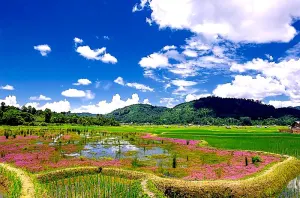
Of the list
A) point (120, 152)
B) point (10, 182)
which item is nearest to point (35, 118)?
point (120, 152)

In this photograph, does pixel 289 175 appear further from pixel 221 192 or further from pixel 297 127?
pixel 297 127

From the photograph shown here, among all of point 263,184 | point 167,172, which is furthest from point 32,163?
point 263,184

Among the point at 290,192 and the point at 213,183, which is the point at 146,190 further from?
the point at 290,192

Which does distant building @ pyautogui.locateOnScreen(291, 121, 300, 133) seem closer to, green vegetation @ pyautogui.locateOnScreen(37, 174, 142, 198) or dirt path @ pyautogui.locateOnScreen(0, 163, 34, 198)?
green vegetation @ pyautogui.locateOnScreen(37, 174, 142, 198)

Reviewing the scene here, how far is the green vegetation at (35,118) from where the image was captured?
120375mm

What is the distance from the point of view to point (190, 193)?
22.1 metres

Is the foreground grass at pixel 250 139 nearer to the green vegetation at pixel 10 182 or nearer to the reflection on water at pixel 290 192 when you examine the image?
the reflection on water at pixel 290 192

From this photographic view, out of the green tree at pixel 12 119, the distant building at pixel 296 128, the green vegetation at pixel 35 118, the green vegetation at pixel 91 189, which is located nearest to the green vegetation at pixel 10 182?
the green vegetation at pixel 91 189

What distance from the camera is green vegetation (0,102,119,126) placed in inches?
4739

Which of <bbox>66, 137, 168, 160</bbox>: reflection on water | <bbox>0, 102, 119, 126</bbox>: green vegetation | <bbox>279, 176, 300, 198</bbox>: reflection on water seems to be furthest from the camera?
<bbox>0, 102, 119, 126</bbox>: green vegetation

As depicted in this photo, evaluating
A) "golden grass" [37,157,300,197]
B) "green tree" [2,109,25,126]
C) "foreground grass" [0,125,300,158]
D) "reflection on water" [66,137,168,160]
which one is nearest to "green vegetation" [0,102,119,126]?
"green tree" [2,109,25,126]

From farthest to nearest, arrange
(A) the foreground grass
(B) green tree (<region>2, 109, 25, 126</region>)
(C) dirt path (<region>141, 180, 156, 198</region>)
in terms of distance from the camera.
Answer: (B) green tree (<region>2, 109, 25, 126</region>) → (A) the foreground grass → (C) dirt path (<region>141, 180, 156, 198</region>)

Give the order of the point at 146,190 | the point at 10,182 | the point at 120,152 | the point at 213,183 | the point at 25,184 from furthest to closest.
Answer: the point at 120,152 → the point at 10,182 → the point at 213,183 → the point at 25,184 → the point at 146,190

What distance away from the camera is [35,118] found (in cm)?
14725
